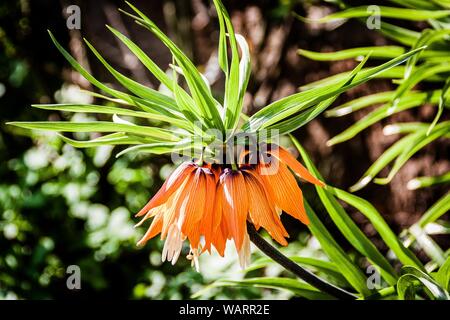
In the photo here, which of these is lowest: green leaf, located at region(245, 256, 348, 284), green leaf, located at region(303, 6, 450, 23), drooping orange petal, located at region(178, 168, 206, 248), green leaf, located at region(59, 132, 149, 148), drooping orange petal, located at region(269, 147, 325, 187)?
green leaf, located at region(245, 256, 348, 284)

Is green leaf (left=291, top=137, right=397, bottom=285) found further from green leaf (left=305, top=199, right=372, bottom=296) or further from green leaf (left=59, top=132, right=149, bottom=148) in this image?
green leaf (left=59, top=132, right=149, bottom=148)

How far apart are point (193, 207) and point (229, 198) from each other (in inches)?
2.1

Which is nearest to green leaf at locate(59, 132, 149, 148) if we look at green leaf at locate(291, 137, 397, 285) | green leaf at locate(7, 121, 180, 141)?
green leaf at locate(7, 121, 180, 141)

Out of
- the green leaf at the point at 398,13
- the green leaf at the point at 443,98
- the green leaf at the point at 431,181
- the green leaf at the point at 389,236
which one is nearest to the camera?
the green leaf at the point at 389,236

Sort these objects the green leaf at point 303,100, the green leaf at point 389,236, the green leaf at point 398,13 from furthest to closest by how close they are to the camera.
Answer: the green leaf at point 398,13 → the green leaf at point 389,236 → the green leaf at point 303,100

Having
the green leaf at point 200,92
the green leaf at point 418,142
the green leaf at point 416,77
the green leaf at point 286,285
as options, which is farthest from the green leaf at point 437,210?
the green leaf at point 200,92

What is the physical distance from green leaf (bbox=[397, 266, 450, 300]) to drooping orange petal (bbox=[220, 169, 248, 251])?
0.35 metres

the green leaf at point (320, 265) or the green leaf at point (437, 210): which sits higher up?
the green leaf at point (437, 210)

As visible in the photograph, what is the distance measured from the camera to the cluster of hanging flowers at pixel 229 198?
2.76 feet

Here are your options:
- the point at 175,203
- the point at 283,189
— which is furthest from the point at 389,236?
the point at 175,203

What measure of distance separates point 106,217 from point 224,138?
1.50 metres

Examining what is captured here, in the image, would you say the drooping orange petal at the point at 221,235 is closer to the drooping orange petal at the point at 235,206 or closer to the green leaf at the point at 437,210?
the drooping orange petal at the point at 235,206

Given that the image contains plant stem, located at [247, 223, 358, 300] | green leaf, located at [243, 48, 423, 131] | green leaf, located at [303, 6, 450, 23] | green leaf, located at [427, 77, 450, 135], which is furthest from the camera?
green leaf, located at [303, 6, 450, 23]

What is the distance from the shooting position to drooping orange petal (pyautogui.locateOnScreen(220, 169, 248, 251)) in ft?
2.73
